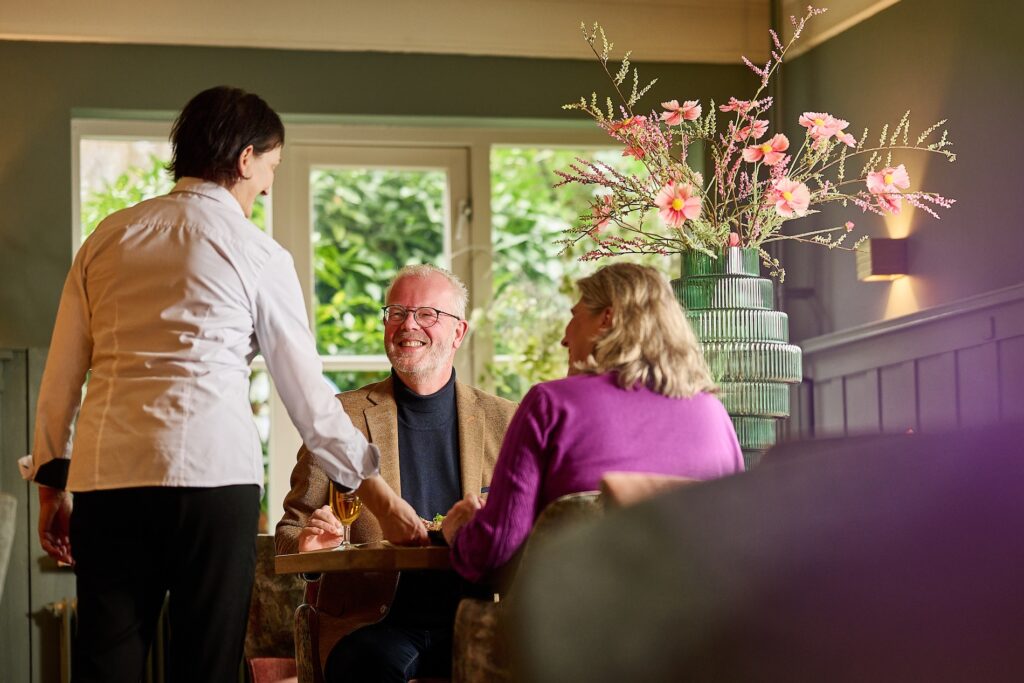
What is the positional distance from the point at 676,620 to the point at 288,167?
13.2ft

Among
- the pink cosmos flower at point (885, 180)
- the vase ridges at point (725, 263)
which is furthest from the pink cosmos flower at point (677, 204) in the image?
the pink cosmos flower at point (885, 180)

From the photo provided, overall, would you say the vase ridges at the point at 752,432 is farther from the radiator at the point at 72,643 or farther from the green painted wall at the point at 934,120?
the radiator at the point at 72,643

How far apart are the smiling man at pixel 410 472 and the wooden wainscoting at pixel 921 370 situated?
100 centimetres

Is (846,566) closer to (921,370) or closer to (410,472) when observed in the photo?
(410,472)

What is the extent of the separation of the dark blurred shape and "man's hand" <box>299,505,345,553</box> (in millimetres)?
1246

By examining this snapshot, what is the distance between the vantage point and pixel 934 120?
421cm

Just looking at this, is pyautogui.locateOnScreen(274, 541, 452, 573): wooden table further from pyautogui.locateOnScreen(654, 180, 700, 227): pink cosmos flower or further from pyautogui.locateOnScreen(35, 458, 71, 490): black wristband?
pyautogui.locateOnScreen(654, 180, 700, 227): pink cosmos flower

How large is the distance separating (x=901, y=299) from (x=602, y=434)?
2.58 meters

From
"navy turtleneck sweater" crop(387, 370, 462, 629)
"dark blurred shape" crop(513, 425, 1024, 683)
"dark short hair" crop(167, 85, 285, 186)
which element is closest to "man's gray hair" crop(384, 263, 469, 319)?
"navy turtleneck sweater" crop(387, 370, 462, 629)

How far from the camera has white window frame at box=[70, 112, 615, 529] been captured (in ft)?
16.2

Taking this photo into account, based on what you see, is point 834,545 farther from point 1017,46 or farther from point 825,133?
point 1017,46

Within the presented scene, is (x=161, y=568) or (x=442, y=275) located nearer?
(x=161, y=568)

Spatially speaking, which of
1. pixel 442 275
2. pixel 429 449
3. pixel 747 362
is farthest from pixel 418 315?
pixel 747 362

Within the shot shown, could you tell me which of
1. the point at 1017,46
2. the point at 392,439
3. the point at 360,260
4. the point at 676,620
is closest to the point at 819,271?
the point at 1017,46
